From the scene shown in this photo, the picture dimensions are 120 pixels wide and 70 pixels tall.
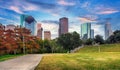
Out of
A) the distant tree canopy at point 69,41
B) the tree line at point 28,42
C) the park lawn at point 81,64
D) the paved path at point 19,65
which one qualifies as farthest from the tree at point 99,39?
the park lawn at point 81,64

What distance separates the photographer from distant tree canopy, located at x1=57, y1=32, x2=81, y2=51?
125m

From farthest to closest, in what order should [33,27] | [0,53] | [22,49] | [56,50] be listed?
[33,27], [56,50], [22,49], [0,53]

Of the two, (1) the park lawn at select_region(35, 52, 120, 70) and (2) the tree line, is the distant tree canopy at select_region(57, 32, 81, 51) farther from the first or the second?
(1) the park lawn at select_region(35, 52, 120, 70)

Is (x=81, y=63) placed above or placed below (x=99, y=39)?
above

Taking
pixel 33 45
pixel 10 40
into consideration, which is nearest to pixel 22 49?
pixel 33 45

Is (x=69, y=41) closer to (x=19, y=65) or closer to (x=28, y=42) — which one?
(x=28, y=42)

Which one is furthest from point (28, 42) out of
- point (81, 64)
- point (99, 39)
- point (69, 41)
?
point (81, 64)

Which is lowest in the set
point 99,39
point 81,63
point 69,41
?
point 69,41

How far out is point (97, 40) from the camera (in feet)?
421

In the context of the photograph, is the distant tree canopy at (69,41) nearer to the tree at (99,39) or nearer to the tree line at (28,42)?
the tree line at (28,42)

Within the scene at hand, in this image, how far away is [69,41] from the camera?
412ft

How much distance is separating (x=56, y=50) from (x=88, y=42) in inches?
981

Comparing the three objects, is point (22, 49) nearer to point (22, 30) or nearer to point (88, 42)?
point (22, 30)

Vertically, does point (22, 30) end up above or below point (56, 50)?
above
